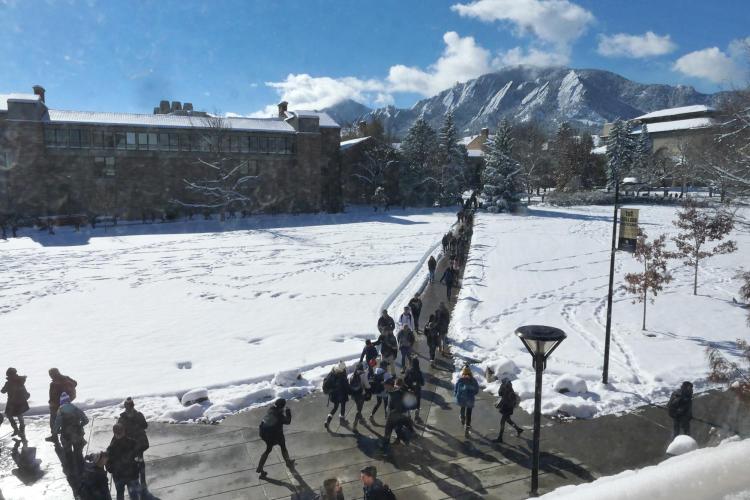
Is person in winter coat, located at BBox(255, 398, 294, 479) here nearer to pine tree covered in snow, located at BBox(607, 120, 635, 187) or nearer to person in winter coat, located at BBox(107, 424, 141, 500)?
person in winter coat, located at BBox(107, 424, 141, 500)

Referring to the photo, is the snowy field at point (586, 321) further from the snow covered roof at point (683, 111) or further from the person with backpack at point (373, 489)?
the snow covered roof at point (683, 111)

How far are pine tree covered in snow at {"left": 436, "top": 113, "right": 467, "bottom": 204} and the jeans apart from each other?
53274 millimetres

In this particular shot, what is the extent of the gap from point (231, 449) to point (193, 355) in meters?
5.35

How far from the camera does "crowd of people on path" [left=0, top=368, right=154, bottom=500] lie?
19.4ft

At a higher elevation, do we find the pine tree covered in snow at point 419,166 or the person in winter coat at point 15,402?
the pine tree covered in snow at point 419,166

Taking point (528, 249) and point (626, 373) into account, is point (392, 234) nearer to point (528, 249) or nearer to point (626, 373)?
point (528, 249)

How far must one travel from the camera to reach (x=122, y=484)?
6570 mm

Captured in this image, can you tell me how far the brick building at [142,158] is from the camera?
4231 cm

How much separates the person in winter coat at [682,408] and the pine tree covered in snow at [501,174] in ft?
143

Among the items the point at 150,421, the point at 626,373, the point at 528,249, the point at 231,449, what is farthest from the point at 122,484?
the point at 528,249

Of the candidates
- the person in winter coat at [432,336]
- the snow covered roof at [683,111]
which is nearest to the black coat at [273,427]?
the person in winter coat at [432,336]

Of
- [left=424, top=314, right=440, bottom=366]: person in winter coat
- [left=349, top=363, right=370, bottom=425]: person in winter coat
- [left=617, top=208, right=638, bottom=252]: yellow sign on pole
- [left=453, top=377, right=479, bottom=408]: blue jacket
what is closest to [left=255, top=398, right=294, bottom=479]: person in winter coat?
[left=349, top=363, right=370, bottom=425]: person in winter coat

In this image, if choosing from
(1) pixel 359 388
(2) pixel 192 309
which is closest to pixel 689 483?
(1) pixel 359 388

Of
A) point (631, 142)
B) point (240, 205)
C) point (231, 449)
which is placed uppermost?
point (631, 142)
